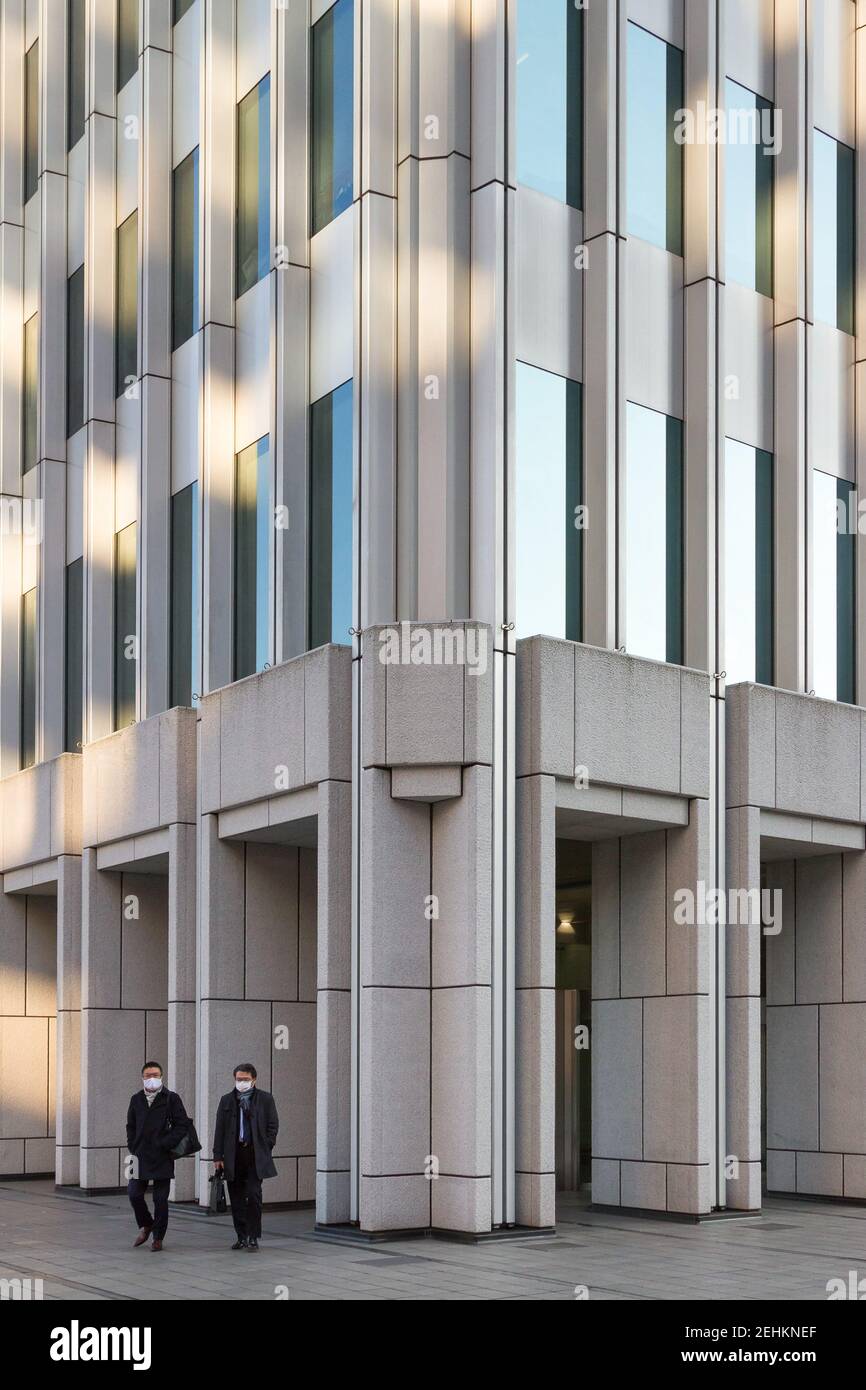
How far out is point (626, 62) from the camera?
2030 cm

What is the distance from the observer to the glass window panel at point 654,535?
19859 millimetres

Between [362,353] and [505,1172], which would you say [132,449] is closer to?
[362,353]

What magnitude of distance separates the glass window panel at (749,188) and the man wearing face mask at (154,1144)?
1246 cm

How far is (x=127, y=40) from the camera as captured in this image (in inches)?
1039

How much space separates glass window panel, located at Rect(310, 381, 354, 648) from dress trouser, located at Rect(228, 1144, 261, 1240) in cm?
587

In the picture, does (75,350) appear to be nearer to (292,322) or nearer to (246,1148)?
(292,322)

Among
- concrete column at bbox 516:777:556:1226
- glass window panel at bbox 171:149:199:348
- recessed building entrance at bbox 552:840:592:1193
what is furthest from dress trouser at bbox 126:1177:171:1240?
glass window panel at bbox 171:149:199:348

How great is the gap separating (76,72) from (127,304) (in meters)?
5.69

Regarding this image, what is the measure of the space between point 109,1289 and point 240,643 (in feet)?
31.4

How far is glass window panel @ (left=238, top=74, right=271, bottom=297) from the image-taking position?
2153 centimetres

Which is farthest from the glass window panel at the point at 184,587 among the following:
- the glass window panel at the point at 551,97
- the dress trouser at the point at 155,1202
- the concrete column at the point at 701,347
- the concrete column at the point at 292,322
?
the dress trouser at the point at 155,1202

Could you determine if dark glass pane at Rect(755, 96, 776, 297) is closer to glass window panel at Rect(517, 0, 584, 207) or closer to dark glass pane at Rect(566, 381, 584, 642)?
glass window panel at Rect(517, 0, 584, 207)

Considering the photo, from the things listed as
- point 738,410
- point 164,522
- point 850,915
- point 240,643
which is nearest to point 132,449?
point 164,522

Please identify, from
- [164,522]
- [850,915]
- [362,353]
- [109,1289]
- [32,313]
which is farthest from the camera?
[32,313]
